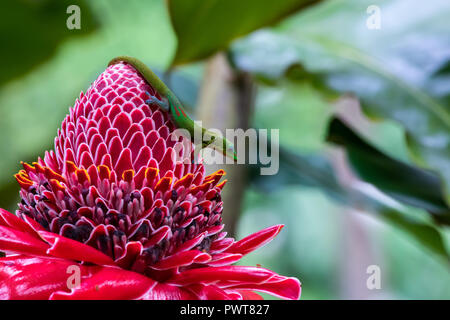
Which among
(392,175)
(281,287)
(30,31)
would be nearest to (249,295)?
(281,287)

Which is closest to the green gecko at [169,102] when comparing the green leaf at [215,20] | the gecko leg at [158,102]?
the gecko leg at [158,102]

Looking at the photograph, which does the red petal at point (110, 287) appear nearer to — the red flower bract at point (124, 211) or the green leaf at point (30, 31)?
the red flower bract at point (124, 211)

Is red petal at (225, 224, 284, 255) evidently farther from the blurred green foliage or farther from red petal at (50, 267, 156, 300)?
the blurred green foliage

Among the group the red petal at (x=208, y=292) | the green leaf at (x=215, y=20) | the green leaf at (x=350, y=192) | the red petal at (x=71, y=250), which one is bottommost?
the green leaf at (x=350, y=192)

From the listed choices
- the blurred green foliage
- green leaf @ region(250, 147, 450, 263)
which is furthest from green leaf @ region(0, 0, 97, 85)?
green leaf @ region(250, 147, 450, 263)

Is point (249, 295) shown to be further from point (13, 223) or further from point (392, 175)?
point (392, 175)
